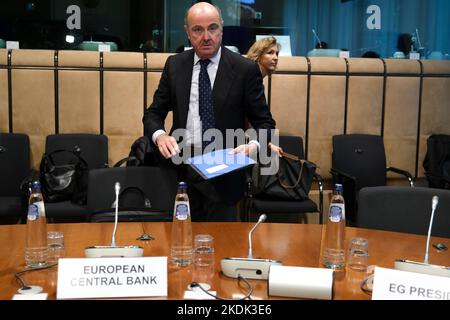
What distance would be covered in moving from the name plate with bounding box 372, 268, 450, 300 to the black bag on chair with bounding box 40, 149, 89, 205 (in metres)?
2.66

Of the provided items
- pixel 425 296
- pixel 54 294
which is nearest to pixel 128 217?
pixel 54 294

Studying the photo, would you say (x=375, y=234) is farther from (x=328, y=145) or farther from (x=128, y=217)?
(x=328, y=145)

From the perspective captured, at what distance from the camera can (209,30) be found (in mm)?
2658

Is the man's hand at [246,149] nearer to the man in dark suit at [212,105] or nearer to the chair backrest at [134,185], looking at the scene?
the man in dark suit at [212,105]

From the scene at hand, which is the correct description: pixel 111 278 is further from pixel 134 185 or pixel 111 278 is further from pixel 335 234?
pixel 134 185

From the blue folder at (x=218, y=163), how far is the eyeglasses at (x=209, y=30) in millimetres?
690

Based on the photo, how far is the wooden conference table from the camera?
5.29ft

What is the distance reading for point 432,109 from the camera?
489cm

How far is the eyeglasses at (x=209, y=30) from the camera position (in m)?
2.65

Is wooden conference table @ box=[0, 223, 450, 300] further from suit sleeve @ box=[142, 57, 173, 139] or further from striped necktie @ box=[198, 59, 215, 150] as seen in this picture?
suit sleeve @ box=[142, 57, 173, 139]

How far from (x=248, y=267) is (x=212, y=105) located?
1.27m

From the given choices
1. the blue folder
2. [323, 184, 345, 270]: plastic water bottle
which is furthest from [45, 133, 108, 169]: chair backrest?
[323, 184, 345, 270]: plastic water bottle

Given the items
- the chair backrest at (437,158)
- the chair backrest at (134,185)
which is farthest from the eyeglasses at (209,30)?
the chair backrest at (437,158)

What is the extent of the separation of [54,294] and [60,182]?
7.89ft
